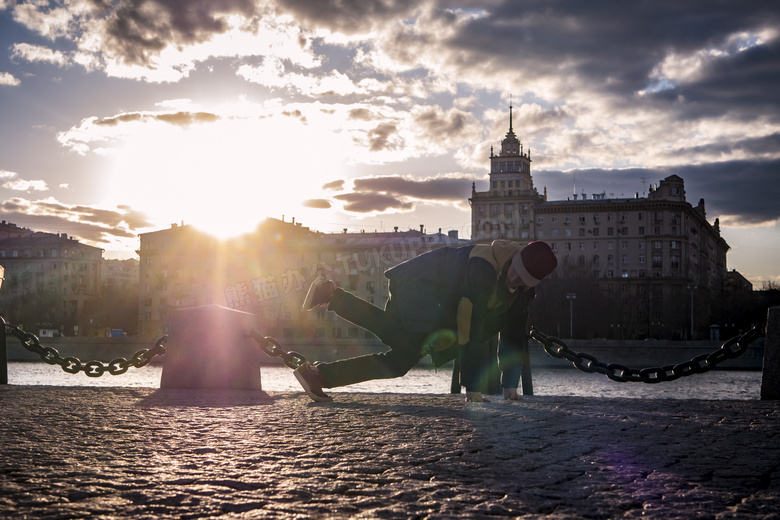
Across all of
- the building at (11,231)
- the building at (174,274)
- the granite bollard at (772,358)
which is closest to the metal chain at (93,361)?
the granite bollard at (772,358)

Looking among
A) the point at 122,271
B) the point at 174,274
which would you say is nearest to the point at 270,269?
the point at 174,274

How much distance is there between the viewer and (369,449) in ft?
12.1

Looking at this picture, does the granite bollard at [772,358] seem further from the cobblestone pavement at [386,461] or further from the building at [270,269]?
the building at [270,269]

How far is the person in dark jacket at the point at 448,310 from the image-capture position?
19.0ft

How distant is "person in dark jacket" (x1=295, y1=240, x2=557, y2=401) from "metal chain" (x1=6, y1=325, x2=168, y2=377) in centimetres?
209

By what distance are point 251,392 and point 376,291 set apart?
246 feet

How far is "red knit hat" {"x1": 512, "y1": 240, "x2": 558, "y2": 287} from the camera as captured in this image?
18.6 feet

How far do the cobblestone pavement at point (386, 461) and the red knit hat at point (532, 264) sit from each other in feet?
2.80

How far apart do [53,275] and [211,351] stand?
106113 mm

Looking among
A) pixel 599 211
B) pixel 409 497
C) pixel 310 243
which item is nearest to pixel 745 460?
pixel 409 497

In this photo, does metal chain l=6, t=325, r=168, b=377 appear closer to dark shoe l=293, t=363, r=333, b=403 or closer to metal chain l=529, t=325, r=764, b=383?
dark shoe l=293, t=363, r=333, b=403

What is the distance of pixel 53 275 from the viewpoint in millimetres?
106188

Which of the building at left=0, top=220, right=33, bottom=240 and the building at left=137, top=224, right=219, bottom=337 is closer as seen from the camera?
the building at left=137, top=224, right=219, bottom=337

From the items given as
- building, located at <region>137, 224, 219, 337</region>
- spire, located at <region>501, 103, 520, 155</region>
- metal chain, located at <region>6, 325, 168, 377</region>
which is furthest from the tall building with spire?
metal chain, located at <region>6, 325, 168, 377</region>
